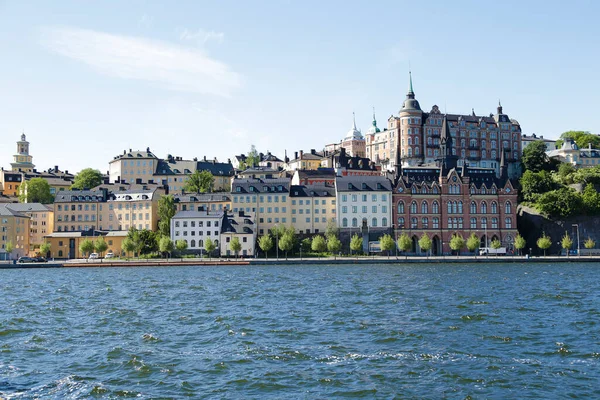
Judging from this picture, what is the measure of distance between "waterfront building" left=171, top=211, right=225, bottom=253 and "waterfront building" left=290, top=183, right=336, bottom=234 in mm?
12602

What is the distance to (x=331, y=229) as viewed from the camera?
110 m

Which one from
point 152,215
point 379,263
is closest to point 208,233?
point 152,215

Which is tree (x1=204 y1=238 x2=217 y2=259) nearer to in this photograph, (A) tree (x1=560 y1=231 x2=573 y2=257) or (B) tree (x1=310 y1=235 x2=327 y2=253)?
(B) tree (x1=310 y1=235 x2=327 y2=253)

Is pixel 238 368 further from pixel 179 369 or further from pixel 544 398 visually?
pixel 544 398

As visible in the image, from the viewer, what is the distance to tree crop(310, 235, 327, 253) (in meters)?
106

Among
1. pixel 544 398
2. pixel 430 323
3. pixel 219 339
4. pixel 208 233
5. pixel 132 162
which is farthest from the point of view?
pixel 132 162

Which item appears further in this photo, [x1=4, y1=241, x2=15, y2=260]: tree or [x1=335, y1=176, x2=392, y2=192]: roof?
[x1=335, y1=176, x2=392, y2=192]: roof

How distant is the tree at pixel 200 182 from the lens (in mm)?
138375

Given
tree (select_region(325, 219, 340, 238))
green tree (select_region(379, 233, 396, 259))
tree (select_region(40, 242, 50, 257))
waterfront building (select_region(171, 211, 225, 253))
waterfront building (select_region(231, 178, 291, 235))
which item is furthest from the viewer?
waterfront building (select_region(231, 178, 291, 235))

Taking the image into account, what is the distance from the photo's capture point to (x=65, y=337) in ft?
112

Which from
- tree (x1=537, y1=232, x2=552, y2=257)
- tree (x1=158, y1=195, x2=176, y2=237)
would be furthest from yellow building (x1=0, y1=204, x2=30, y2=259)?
tree (x1=537, y1=232, x2=552, y2=257)

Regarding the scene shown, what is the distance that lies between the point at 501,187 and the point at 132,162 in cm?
7722

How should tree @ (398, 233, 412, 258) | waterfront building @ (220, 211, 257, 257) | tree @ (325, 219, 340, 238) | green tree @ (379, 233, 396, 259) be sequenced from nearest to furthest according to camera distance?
green tree @ (379, 233, 396, 259) < tree @ (398, 233, 412, 258) < waterfront building @ (220, 211, 257, 257) < tree @ (325, 219, 340, 238)

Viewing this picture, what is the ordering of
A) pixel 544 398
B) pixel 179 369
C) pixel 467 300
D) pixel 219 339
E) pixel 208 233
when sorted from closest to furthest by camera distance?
pixel 544 398 → pixel 179 369 → pixel 219 339 → pixel 467 300 → pixel 208 233
